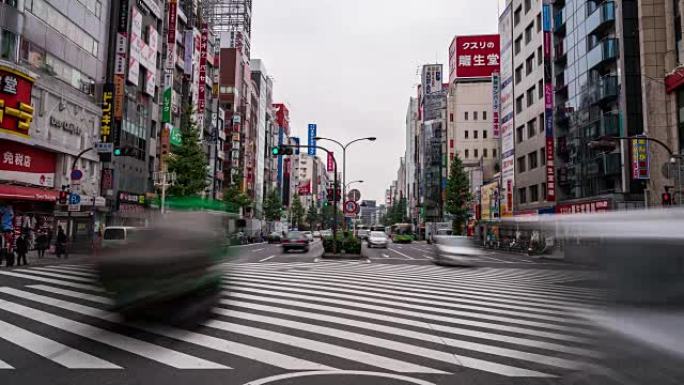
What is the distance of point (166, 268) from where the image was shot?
6.62m

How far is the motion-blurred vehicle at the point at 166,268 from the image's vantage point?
650cm

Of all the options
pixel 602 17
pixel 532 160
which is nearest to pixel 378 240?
pixel 532 160

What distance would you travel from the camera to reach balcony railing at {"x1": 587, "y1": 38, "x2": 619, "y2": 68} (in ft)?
96.4

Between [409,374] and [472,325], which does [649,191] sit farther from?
[409,374]

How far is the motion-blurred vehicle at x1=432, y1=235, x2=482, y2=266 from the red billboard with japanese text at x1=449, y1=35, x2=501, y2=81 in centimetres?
5952

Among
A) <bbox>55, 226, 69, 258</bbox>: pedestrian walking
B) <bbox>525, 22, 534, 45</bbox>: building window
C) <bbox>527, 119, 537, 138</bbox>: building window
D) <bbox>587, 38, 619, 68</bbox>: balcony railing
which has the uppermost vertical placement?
<bbox>525, 22, 534, 45</bbox>: building window

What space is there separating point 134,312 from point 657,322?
6625 mm

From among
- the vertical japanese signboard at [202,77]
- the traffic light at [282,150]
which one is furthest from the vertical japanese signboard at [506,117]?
the vertical japanese signboard at [202,77]

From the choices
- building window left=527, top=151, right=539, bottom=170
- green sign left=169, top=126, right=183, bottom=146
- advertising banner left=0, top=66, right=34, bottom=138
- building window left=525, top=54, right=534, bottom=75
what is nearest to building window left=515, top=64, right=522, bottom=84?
building window left=525, top=54, right=534, bottom=75

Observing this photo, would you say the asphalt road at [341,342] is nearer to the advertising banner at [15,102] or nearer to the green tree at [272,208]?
the advertising banner at [15,102]

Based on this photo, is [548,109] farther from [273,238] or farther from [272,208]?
[272,208]

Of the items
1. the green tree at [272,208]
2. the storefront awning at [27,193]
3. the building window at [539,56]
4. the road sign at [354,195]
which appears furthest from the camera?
the green tree at [272,208]

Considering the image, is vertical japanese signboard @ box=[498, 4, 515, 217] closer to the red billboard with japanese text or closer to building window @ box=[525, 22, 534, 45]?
building window @ box=[525, 22, 534, 45]

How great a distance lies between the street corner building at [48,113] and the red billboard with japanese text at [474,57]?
55.2 m
